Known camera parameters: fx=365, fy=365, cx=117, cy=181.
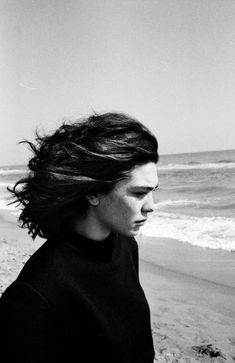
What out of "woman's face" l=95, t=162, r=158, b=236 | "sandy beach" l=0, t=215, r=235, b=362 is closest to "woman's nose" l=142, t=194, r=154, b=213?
"woman's face" l=95, t=162, r=158, b=236

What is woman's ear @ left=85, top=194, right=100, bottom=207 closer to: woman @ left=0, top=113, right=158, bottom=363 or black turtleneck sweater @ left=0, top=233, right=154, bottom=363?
woman @ left=0, top=113, right=158, bottom=363

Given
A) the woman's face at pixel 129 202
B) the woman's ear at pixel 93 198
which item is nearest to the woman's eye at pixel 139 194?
the woman's face at pixel 129 202

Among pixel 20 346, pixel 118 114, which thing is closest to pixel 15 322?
pixel 20 346

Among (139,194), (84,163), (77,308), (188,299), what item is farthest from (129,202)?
(188,299)

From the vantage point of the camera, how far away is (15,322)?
2.92 ft

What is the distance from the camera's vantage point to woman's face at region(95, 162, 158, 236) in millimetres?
1174

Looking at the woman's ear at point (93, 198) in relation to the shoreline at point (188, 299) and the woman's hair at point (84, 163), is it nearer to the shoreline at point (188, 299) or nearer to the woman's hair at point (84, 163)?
the woman's hair at point (84, 163)

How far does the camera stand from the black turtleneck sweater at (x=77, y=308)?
0.90 metres

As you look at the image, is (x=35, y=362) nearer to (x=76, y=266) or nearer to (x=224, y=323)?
(x=76, y=266)

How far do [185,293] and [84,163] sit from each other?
5.19m

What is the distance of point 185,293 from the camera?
5.86 metres

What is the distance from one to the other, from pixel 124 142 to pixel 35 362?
659 millimetres

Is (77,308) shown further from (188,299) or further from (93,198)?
(188,299)

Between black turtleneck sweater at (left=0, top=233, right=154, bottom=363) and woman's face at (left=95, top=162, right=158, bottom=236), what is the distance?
4.1 inches
